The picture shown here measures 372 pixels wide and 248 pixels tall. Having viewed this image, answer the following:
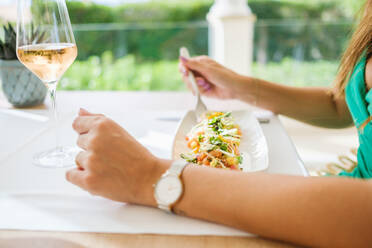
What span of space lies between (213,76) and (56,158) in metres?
0.54

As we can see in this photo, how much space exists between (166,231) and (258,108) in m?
0.69

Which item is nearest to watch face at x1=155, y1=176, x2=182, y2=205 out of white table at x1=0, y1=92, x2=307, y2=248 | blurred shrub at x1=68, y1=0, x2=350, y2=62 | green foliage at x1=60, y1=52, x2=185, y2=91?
white table at x1=0, y1=92, x2=307, y2=248

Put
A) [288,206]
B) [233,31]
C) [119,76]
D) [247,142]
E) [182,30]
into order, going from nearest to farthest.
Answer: [288,206]
[247,142]
[233,31]
[182,30]
[119,76]

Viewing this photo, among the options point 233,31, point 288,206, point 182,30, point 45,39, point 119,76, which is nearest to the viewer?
point 288,206

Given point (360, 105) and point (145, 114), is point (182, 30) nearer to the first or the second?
point (145, 114)

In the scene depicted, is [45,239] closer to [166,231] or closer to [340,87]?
[166,231]

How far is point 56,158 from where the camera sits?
747 mm

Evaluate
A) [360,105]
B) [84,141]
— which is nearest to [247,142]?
[360,105]

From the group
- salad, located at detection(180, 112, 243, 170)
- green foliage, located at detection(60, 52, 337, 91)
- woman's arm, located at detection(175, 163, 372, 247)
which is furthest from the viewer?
green foliage, located at detection(60, 52, 337, 91)

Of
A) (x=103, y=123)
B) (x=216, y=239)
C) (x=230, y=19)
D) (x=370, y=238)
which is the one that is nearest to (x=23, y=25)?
(x=103, y=123)

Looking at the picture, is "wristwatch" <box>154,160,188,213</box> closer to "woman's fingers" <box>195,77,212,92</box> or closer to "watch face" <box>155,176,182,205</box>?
"watch face" <box>155,176,182,205</box>

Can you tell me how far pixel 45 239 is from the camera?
0.49 meters

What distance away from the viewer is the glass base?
2.36 feet

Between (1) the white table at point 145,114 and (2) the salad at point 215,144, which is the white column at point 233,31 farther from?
(2) the salad at point 215,144
